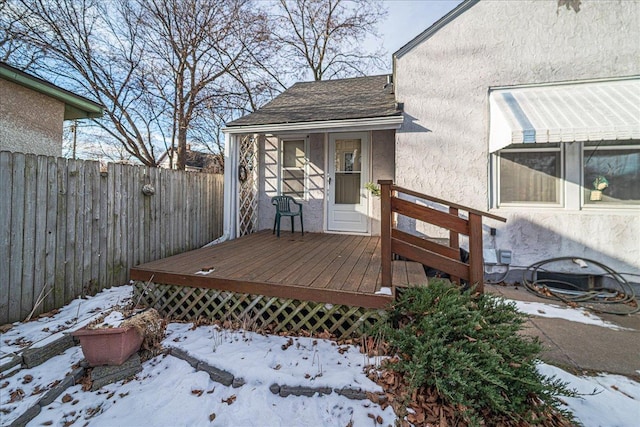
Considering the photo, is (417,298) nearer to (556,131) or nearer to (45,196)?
(556,131)

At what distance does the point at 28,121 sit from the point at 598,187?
8.76 meters

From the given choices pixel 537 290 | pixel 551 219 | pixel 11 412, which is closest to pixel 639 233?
pixel 551 219

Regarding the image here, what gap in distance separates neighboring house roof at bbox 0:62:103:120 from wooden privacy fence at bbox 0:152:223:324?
1.77 m

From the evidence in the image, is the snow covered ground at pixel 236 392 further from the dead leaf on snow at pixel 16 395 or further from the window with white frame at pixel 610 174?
the window with white frame at pixel 610 174

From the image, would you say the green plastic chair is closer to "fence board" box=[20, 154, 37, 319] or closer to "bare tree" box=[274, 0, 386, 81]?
"fence board" box=[20, 154, 37, 319]

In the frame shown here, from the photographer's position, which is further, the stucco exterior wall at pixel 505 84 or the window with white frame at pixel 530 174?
the window with white frame at pixel 530 174

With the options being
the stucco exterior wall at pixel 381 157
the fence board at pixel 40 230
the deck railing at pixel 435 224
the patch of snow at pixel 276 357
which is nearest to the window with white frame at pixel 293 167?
the stucco exterior wall at pixel 381 157

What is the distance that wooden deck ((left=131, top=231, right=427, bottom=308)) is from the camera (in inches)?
109

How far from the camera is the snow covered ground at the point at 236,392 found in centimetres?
181

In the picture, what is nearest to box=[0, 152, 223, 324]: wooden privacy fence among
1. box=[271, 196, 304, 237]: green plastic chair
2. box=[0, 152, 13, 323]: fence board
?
box=[0, 152, 13, 323]: fence board

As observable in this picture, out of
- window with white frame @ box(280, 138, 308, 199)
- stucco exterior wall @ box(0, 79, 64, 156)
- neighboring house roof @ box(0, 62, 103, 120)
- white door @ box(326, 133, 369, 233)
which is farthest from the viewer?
window with white frame @ box(280, 138, 308, 199)

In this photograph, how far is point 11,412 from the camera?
1.81m

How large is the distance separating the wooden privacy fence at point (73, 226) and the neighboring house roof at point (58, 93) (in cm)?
177

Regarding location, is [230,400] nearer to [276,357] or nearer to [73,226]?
[276,357]
